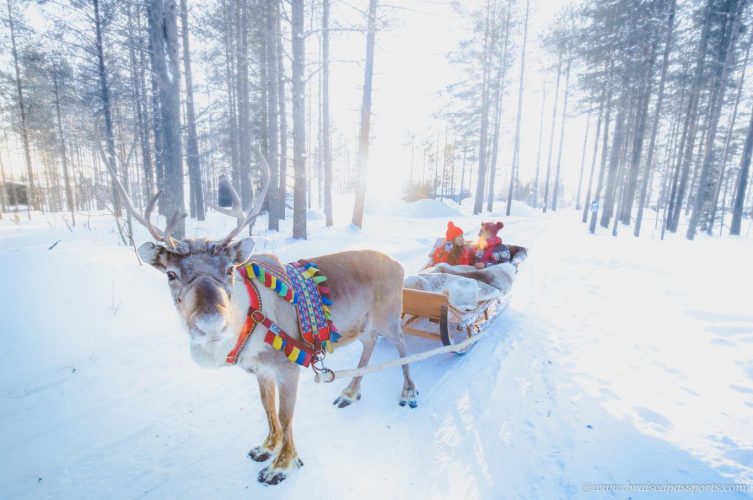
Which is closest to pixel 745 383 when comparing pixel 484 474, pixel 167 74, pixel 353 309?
pixel 484 474

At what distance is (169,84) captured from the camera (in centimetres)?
678

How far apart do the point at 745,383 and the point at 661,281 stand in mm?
4997

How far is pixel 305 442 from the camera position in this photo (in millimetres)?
2957

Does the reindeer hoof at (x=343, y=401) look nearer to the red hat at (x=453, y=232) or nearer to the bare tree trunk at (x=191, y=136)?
the red hat at (x=453, y=232)

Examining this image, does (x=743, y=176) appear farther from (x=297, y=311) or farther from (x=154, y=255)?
(x=154, y=255)

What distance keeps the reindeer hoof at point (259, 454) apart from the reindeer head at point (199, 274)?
50.3 inches

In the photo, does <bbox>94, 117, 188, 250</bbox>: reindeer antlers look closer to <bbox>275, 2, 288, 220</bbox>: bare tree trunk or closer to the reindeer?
the reindeer

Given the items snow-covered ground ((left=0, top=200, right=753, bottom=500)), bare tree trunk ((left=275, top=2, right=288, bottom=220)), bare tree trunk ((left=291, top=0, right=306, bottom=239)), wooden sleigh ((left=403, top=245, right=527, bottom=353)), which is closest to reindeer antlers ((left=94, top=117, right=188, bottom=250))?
snow-covered ground ((left=0, top=200, right=753, bottom=500))

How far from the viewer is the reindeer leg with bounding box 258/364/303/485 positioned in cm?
257

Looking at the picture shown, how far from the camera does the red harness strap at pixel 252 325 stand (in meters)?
2.35

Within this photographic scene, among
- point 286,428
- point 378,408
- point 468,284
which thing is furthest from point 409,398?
point 468,284

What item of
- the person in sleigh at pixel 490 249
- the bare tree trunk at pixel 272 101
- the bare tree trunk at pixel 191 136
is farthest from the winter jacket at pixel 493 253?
the bare tree trunk at pixel 191 136

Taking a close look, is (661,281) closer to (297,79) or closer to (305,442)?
(305,442)

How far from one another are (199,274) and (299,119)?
30.4 feet
